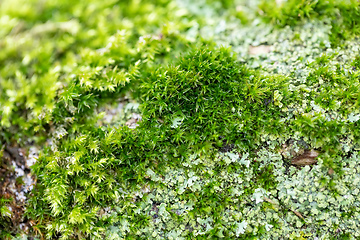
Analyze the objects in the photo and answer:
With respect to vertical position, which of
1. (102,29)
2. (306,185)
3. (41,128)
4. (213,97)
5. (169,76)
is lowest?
(306,185)

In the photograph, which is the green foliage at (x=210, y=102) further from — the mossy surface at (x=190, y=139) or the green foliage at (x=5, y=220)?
the green foliage at (x=5, y=220)

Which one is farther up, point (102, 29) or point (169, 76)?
point (102, 29)

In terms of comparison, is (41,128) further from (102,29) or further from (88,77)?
(102,29)

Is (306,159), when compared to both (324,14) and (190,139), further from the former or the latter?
(324,14)

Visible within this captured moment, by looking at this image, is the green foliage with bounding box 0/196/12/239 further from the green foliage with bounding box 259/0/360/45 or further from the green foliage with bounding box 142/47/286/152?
the green foliage with bounding box 259/0/360/45

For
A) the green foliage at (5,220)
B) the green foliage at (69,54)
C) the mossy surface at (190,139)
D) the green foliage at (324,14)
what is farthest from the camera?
the green foliage at (324,14)

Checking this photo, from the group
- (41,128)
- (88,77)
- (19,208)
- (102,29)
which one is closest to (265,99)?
(88,77)

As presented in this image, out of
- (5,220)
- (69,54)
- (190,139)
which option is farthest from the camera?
(69,54)

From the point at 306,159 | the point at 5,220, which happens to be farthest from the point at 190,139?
the point at 5,220

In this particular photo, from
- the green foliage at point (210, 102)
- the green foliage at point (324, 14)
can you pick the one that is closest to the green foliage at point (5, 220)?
the green foliage at point (210, 102)
